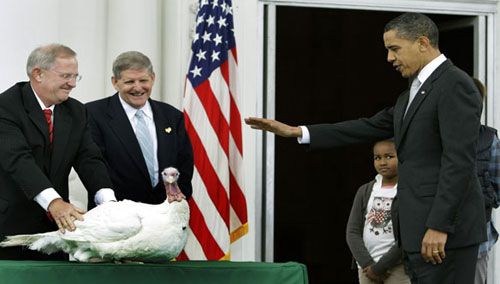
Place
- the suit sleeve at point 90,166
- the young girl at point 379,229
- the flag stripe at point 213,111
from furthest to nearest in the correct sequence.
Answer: the flag stripe at point 213,111, the young girl at point 379,229, the suit sleeve at point 90,166

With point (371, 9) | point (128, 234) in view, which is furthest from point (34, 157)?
point (371, 9)

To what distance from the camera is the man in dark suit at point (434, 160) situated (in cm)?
427

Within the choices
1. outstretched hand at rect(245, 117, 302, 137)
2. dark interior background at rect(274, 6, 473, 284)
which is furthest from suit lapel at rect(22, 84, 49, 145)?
dark interior background at rect(274, 6, 473, 284)

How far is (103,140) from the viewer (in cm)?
527

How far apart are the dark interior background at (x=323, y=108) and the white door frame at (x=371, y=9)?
11.3ft

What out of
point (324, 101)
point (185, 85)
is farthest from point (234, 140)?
point (324, 101)

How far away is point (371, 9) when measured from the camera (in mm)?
7176

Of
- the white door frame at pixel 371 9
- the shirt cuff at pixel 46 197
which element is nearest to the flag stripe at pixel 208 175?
the white door frame at pixel 371 9

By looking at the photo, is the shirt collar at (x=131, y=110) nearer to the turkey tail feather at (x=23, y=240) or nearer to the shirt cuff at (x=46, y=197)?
the shirt cuff at (x=46, y=197)

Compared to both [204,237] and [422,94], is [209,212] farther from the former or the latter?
[422,94]

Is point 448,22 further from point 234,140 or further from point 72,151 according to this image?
point 72,151

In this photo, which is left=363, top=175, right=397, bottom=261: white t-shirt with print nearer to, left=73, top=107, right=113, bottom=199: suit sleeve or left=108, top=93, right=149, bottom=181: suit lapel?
left=108, top=93, right=149, bottom=181: suit lapel

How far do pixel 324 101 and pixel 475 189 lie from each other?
6.63 meters

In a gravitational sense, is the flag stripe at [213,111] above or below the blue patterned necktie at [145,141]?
above
